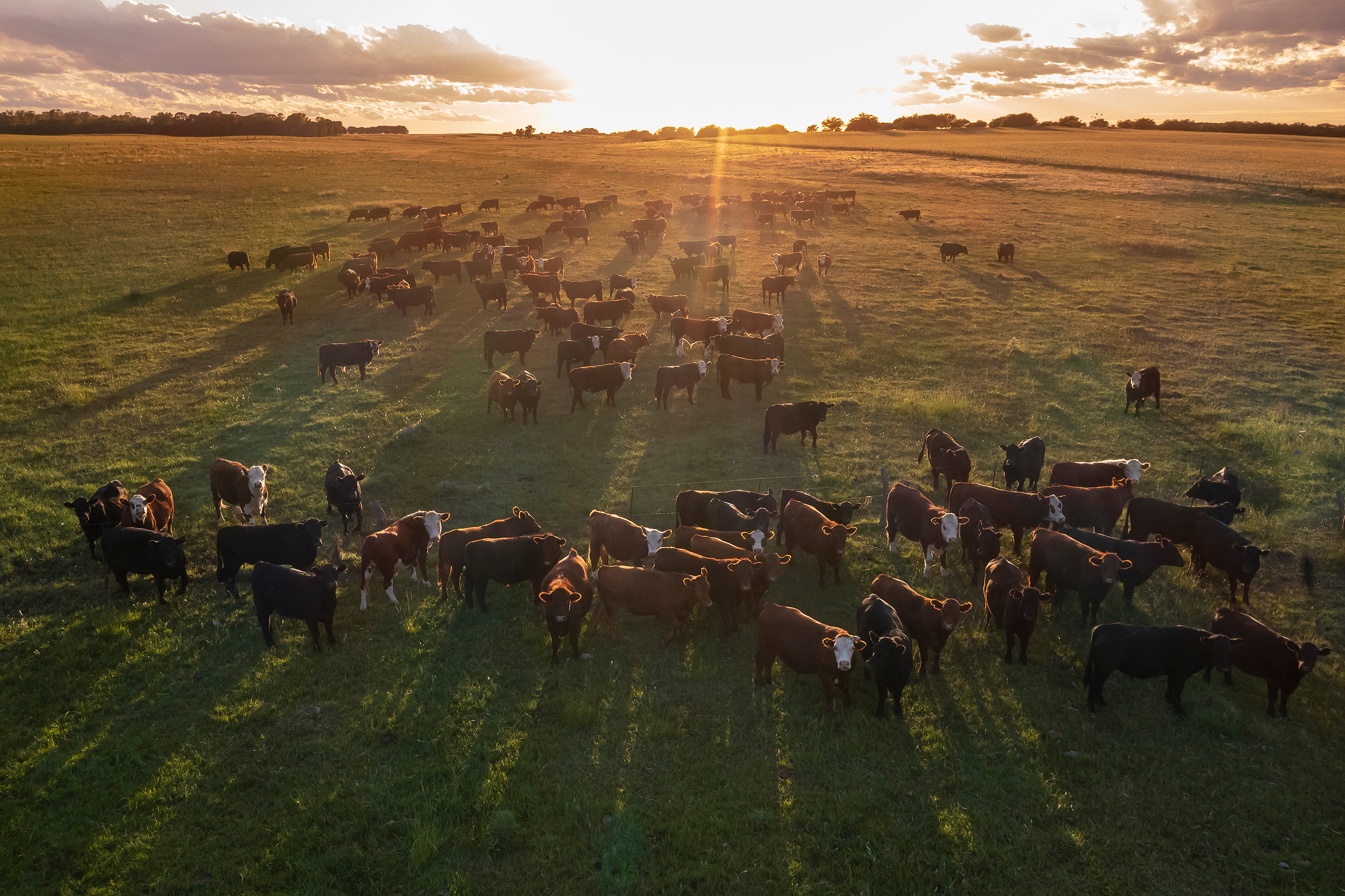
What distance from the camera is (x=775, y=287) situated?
1147 inches

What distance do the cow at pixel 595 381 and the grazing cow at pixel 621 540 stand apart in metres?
7.53

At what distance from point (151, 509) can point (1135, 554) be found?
16468 millimetres

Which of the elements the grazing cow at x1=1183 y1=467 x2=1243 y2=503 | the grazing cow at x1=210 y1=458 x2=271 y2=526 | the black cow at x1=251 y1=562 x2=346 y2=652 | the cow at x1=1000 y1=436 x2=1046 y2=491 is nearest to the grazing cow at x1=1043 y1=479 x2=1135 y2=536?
the cow at x1=1000 y1=436 x2=1046 y2=491

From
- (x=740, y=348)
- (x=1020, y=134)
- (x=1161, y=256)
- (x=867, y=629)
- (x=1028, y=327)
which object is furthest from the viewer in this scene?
(x=1020, y=134)

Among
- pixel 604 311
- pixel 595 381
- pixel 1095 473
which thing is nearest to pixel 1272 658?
pixel 1095 473

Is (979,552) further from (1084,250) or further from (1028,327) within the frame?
(1084,250)

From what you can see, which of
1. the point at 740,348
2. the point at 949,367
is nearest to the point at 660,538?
the point at 740,348

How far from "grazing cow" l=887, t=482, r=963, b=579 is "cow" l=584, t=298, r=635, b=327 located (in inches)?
625

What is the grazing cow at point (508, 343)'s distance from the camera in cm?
2262

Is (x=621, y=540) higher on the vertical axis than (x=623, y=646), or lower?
higher

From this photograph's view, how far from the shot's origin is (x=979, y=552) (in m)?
11.6

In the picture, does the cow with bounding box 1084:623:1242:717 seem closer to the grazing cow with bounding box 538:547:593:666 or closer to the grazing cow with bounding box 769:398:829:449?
the grazing cow with bounding box 538:547:593:666

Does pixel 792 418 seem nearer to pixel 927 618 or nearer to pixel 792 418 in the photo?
pixel 792 418

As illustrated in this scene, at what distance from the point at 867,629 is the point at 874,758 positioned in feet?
6.07
